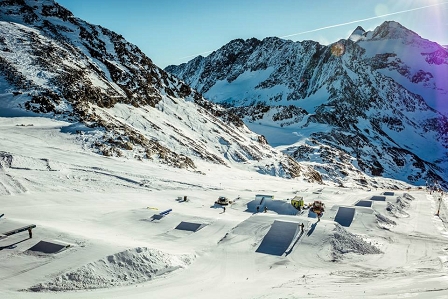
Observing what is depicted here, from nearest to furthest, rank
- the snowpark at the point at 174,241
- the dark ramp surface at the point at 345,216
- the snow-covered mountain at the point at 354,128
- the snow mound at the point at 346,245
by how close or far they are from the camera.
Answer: the snowpark at the point at 174,241
the snow mound at the point at 346,245
the dark ramp surface at the point at 345,216
the snow-covered mountain at the point at 354,128

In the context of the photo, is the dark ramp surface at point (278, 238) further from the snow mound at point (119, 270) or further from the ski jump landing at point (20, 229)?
the ski jump landing at point (20, 229)

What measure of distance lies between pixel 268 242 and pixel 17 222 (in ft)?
51.5

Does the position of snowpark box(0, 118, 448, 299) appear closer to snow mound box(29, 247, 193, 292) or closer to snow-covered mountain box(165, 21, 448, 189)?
snow mound box(29, 247, 193, 292)

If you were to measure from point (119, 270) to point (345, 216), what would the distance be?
23356 mm

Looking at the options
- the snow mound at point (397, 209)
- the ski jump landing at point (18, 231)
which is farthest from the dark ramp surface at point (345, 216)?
the ski jump landing at point (18, 231)

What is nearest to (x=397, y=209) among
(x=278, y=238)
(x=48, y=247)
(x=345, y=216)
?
(x=345, y=216)

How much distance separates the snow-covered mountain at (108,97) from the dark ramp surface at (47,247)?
24.8 metres

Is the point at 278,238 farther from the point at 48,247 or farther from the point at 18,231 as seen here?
the point at 18,231

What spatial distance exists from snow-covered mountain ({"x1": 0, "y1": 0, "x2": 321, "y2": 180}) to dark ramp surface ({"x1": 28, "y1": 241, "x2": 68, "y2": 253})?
24.8m

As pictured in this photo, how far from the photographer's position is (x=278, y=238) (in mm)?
21578

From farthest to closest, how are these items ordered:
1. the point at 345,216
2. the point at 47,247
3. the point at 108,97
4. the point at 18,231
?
the point at 108,97 < the point at 345,216 < the point at 18,231 < the point at 47,247

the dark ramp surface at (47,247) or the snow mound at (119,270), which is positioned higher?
the dark ramp surface at (47,247)

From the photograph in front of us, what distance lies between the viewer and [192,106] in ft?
264

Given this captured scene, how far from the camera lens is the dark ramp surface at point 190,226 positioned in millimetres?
23516
